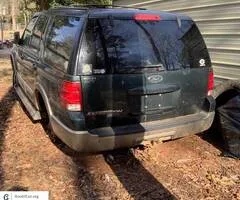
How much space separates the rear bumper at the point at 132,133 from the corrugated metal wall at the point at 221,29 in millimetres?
1817

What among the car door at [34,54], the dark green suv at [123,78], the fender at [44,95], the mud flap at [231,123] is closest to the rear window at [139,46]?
the dark green suv at [123,78]

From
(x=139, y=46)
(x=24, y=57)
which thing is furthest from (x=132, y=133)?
(x=24, y=57)

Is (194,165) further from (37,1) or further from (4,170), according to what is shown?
(37,1)

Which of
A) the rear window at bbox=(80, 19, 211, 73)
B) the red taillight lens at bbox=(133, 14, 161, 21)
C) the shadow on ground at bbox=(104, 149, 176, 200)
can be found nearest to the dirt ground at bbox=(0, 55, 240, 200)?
the shadow on ground at bbox=(104, 149, 176, 200)

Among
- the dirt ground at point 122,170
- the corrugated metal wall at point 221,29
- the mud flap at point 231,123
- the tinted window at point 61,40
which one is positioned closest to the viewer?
the dirt ground at point 122,170

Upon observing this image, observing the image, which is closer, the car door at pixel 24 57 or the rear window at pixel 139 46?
the rear window at pixel 139 46

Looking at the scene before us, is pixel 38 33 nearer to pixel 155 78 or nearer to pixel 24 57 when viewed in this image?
pixel 24 57

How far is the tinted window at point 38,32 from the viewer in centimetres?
576

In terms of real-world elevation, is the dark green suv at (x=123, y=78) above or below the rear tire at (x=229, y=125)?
above

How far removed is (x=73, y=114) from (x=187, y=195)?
4.86ft

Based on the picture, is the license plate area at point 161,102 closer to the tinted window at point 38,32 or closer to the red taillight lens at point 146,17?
the red taillight lens at point 146,17

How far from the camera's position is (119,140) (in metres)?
4.42

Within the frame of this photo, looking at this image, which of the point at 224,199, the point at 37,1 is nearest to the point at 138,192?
the point at 224,199

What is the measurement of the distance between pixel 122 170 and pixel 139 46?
1505mm
